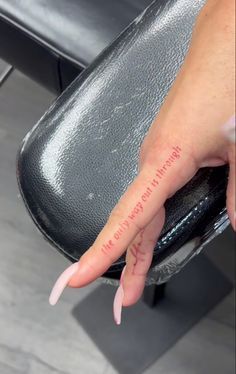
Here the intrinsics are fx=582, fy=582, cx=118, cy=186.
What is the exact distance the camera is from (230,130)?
45 cm

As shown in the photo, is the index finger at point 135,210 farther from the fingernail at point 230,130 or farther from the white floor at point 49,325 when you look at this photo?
the white floor at point 49,325

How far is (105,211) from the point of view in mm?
560

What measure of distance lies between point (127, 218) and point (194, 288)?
2.15 ft

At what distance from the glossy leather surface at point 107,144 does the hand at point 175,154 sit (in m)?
0.04

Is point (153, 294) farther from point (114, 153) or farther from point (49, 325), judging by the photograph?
point (114, 153)

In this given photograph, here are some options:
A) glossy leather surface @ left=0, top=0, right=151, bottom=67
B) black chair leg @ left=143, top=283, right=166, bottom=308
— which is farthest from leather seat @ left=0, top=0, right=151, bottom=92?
black chair leg @ left=143, top=283, right=166, bottom=308

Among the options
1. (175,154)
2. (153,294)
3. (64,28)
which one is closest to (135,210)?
(175,154)

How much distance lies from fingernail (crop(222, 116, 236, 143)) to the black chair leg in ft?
1.87

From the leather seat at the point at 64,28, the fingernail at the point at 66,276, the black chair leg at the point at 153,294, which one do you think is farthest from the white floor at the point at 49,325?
the fingernail at the point at 66,276

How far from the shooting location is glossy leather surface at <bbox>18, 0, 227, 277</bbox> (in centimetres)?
53

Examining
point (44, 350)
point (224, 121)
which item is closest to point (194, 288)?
point (44, 350)

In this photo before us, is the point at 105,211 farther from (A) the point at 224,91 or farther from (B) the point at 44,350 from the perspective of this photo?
(B) the point at 44,350

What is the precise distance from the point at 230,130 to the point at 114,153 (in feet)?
0.50

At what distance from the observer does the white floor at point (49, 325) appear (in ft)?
3.33
